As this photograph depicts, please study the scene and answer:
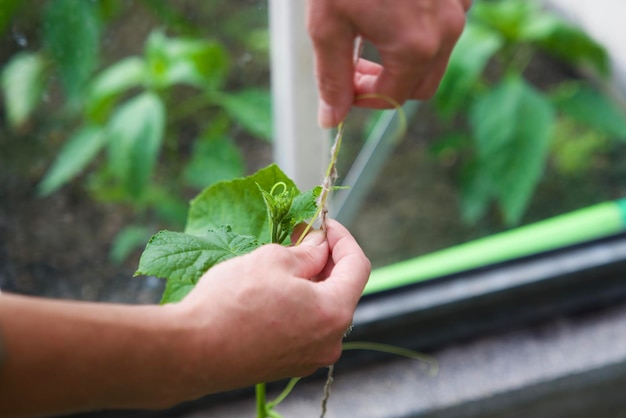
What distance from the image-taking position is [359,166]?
88cm

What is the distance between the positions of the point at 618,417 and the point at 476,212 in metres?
0.34

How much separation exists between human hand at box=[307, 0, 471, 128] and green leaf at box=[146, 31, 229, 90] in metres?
0.38

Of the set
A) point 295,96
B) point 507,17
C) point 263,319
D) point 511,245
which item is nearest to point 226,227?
point 263,319

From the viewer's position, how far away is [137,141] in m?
0.78

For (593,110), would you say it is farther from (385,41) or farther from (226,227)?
(226,227)

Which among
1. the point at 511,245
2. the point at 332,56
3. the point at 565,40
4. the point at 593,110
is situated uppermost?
the point at 332,56

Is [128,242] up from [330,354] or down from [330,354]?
down

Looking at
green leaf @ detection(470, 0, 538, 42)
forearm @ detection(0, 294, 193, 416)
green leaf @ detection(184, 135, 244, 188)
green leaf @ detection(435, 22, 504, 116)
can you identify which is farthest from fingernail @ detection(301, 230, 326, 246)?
green leaf @ detection(470, 0, 538, 42)

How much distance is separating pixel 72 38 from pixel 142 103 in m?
0.13

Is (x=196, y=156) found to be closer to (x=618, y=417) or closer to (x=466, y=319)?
(x=466, y=319)

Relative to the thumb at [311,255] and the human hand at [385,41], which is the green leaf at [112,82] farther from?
the thumb at [311,255]

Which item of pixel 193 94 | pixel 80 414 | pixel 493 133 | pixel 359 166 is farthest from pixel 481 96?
pixel 80 414

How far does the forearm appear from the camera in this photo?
9.9 inches

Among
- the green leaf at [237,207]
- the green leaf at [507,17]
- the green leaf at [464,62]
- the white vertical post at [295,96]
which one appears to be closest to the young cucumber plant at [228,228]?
the green leaf at [237,207]
